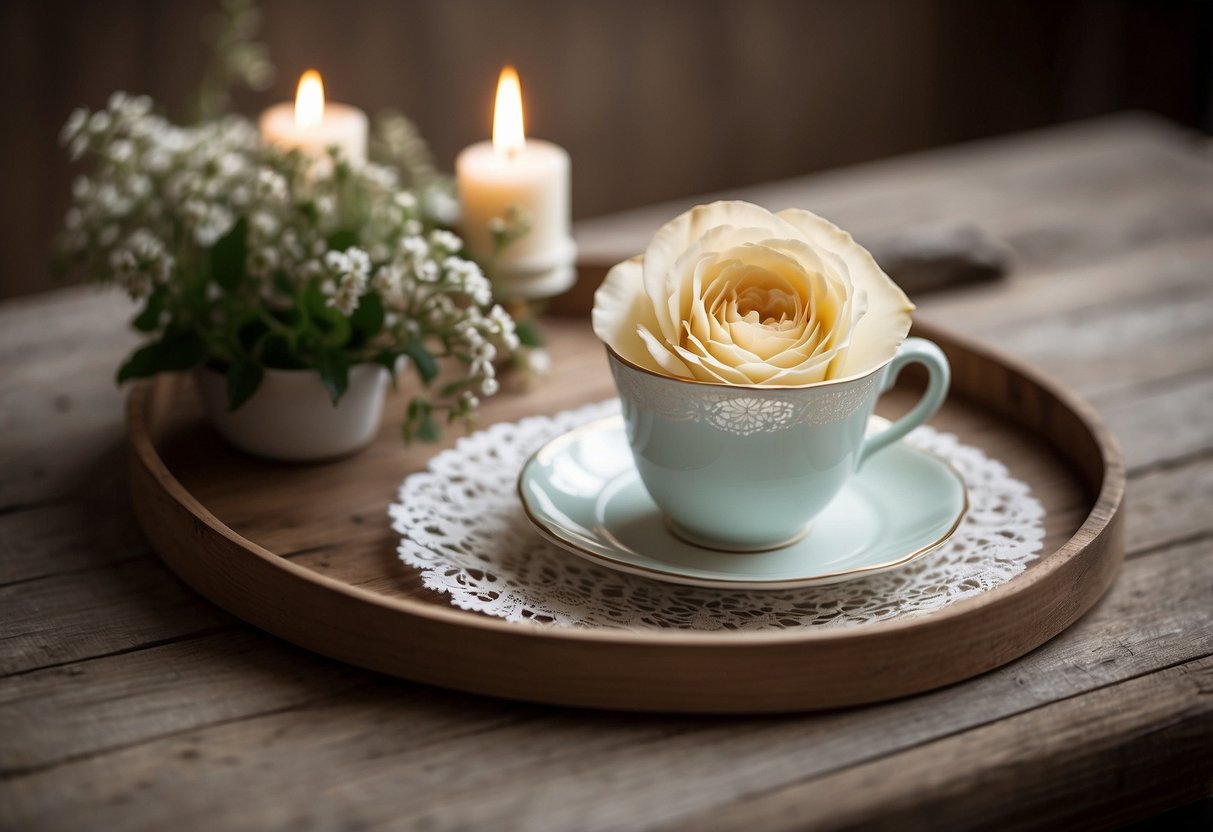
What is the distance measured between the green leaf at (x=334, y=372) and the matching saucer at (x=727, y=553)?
13 cm

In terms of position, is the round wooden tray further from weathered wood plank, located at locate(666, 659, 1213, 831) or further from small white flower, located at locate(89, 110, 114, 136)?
small white flower, located at locate(89, 110, 114, 136)

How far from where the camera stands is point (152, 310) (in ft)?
2.74

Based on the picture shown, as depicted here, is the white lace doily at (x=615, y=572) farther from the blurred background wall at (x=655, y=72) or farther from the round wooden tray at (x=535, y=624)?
the blurred background wall at (x=655, y=72)

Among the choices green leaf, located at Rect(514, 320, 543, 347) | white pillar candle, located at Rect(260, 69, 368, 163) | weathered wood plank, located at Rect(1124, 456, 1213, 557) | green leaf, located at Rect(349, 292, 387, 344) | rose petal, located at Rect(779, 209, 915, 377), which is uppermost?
white pillar candle, located at Rect(260, 69, 368, 163)

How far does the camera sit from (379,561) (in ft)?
2.52

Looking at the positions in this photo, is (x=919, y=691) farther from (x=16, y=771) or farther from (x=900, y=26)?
(x=900, y=26)

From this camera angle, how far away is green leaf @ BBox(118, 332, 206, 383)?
824mm

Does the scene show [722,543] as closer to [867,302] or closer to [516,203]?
[867,302]

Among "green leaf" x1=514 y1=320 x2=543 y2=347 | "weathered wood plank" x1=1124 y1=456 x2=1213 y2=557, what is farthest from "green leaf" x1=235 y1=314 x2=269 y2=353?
"weathered wood plank" x1=1124 y1=456 x2=1213 y2=557

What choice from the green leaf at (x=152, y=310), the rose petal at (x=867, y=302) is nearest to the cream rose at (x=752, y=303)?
the rose petal at (x=867, y=302)

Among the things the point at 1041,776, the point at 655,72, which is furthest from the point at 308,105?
the point at 655,72

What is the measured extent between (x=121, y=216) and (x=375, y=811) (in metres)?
0.60

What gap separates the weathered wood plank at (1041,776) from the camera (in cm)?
57

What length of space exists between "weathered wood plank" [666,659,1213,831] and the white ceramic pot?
1.37ft
